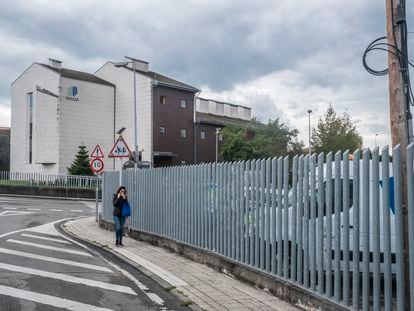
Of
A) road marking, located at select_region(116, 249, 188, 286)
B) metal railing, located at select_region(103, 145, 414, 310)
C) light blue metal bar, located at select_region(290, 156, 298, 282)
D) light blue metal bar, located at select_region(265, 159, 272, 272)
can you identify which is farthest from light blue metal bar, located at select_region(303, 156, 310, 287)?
road marking, located at select_region(116, 249, 188, 286)

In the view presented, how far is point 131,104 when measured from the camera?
173 feet

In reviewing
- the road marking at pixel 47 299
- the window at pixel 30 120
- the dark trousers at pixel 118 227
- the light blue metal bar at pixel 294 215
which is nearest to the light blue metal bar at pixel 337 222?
the light blue metal bar at pixel 294 215

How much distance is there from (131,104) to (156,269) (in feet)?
143

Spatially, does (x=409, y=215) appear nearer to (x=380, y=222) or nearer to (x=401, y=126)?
(x=380, y=222)

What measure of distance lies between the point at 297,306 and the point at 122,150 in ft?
36.1

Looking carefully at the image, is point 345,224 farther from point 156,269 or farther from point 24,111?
point 24,111

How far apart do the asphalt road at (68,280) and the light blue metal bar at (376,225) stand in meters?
Result: 2.83

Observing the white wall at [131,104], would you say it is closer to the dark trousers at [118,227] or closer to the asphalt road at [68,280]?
the dark trousers at [118,227]

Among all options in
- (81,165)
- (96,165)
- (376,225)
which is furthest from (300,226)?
(81,165)

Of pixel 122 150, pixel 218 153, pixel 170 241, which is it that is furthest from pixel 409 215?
pixel 218 153

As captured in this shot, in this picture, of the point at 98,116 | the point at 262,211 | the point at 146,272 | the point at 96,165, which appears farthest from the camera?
the point at 98,116

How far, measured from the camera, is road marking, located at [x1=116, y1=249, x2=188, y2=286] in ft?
29.6

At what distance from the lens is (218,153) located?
2372 inches

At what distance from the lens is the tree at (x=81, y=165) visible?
4497 cm
